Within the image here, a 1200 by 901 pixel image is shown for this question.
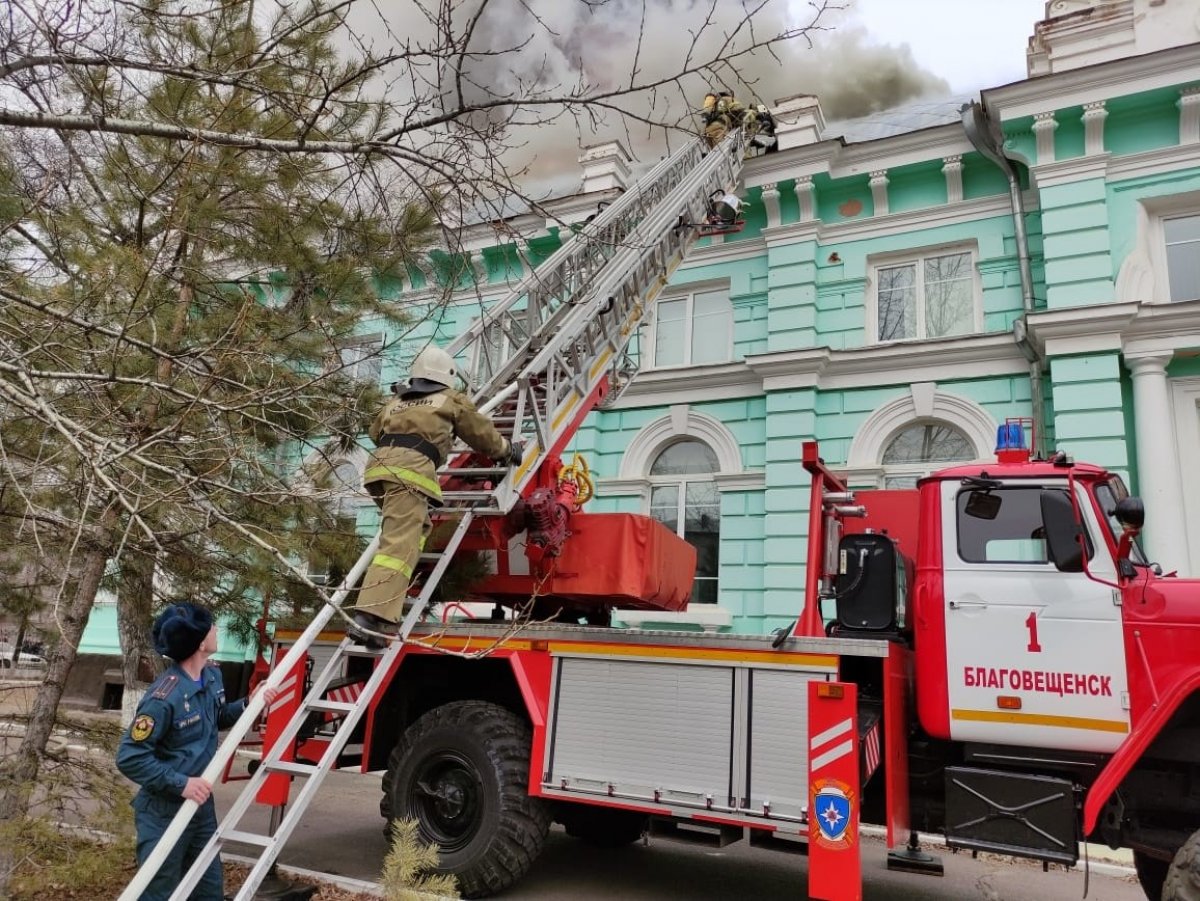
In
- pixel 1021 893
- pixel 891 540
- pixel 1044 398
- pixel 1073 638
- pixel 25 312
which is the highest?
pixel 1044 398

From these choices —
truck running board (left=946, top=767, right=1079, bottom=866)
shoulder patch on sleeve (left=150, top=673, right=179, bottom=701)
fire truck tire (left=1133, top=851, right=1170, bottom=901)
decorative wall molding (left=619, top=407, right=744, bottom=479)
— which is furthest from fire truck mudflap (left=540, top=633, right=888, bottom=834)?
decorative wall molding (left=619, top=407, right=744, bottom=479)

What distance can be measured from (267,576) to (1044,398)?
29.1 ft

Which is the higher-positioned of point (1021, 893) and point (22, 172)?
point (22, 172)

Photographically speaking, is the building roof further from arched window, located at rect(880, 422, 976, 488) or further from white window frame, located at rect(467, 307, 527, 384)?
white window frame, located at rect(467, 307, 527, 384)

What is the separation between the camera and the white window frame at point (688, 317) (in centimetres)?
1252

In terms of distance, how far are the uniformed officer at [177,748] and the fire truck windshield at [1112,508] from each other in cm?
447

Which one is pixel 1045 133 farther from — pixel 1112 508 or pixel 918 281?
pixel 1112 508

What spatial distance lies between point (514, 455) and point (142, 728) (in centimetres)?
256

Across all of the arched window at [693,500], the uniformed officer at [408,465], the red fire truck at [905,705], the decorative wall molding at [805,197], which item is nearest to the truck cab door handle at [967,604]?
the red fire truck at [905,705]

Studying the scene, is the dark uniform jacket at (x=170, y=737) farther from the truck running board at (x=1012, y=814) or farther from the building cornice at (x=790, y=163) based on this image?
the building cornice at (x=790, y=163)

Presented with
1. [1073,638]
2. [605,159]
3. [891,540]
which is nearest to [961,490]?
[891,540]

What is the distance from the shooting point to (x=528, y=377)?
5.76 m

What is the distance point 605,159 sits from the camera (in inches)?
553

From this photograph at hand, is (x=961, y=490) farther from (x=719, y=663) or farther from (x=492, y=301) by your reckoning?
(x=492, y=301)
